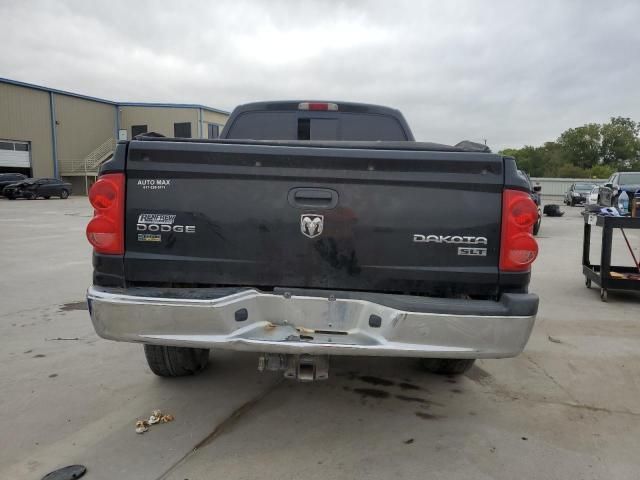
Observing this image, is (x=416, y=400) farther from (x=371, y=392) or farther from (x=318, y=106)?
(x=318, y=106)

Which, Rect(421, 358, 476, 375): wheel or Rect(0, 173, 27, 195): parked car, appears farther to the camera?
Rect(0, 173, 27, 195): parked car

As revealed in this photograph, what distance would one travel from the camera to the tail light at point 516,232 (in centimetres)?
263

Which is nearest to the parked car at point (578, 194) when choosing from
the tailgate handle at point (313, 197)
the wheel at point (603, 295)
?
the wheel at point (603, 295)

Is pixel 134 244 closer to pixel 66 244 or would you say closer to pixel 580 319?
pixel 580 319

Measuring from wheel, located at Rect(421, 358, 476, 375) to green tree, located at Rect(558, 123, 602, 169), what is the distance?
8535cm

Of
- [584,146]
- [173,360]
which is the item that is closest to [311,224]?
[173,360]

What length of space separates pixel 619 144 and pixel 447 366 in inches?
3403

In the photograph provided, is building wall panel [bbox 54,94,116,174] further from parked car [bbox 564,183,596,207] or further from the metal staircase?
parked car [bbox 564,183,596,207]

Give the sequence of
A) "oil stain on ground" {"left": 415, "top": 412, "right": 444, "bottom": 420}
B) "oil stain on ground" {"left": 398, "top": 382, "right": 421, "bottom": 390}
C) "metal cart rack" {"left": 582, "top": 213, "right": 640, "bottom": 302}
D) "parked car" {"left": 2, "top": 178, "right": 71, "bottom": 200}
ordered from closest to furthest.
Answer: "oil stain on ground" {"left": 415, "top": 412, "right": 444, "bottom": 420}
"oil stain on ground" {"left": 398, "top": 382, "right": 421, "bottom": 390}
"metal cart rack" {"left": 582, "top": 213, "right": 640, "bottom": 302}
"parked car" {"left": 2, "top": 178, "right": 71, "bottom": 200}

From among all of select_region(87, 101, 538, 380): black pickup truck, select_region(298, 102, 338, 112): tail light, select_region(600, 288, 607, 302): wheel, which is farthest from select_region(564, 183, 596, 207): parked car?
select_region(87, 101, 538, 380): black pickup truck

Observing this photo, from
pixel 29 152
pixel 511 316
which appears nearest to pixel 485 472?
pixel 511 316

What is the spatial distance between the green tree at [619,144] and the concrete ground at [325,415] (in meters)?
84.0

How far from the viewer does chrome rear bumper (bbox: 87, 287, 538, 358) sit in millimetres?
2533

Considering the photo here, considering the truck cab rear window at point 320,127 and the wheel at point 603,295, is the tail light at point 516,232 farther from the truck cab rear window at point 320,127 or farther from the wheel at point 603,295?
the wheel at point 603,295
